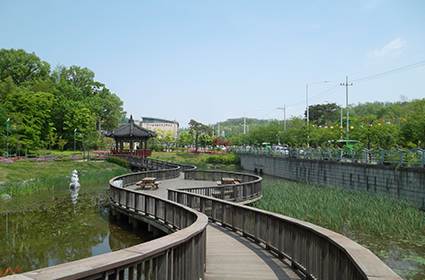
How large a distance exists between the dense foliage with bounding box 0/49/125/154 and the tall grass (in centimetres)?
3222

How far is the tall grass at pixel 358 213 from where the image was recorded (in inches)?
505

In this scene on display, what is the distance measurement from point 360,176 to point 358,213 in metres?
8.82

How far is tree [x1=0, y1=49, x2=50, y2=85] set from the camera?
2360 inches

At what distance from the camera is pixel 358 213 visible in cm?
1530

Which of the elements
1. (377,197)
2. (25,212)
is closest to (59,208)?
(25,212)

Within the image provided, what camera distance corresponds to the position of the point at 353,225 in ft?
44.9

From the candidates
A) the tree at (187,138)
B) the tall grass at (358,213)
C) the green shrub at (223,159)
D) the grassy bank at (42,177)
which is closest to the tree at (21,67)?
the grassy bank at (42,177)

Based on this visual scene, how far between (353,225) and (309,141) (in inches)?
1233

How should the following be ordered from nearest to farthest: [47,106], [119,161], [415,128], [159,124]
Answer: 1. [415,128]
2. [119,161]
3. [47,106]
4. [159,124]

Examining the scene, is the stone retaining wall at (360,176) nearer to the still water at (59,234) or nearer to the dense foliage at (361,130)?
the dense foliage at (361,130)

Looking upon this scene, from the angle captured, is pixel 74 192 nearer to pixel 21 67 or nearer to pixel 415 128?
pixel 415 128

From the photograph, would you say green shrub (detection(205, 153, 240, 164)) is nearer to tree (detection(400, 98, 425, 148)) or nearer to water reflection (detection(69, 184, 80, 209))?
water reflection (detection(69, 184, 80, 209))

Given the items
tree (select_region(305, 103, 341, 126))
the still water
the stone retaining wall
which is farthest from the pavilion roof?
tree (select_region(305, 103, 341, 126))

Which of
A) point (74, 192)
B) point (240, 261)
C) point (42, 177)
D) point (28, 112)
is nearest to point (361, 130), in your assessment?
point (74, 192)
